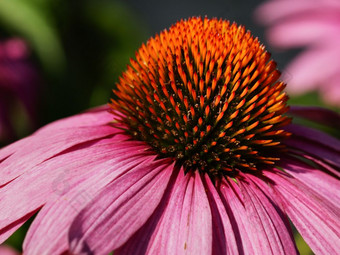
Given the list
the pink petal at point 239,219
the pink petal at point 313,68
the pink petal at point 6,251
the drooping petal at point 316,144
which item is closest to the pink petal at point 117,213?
the pink petal at point 239,219

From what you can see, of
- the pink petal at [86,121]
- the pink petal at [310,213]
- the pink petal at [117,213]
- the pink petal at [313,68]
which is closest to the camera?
the pink petal at [117,213]

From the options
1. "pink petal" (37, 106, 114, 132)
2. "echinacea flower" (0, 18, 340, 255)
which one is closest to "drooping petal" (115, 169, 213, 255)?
"echinacea flower" (0, 18, 340, 255)

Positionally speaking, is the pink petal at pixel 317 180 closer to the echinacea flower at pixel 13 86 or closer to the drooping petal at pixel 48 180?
the drooping petal at pixel 48 180

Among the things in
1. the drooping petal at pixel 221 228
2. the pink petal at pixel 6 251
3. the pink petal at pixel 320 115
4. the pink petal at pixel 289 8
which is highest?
the pink petal at pixel 289 8

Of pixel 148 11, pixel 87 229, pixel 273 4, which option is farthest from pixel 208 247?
pixel 148 11

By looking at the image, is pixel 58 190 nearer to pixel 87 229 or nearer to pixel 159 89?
pixel 87 229

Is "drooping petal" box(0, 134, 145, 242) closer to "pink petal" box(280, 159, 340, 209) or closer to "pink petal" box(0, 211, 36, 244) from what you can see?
"pink petal" box(0, 211, 36, 244)
